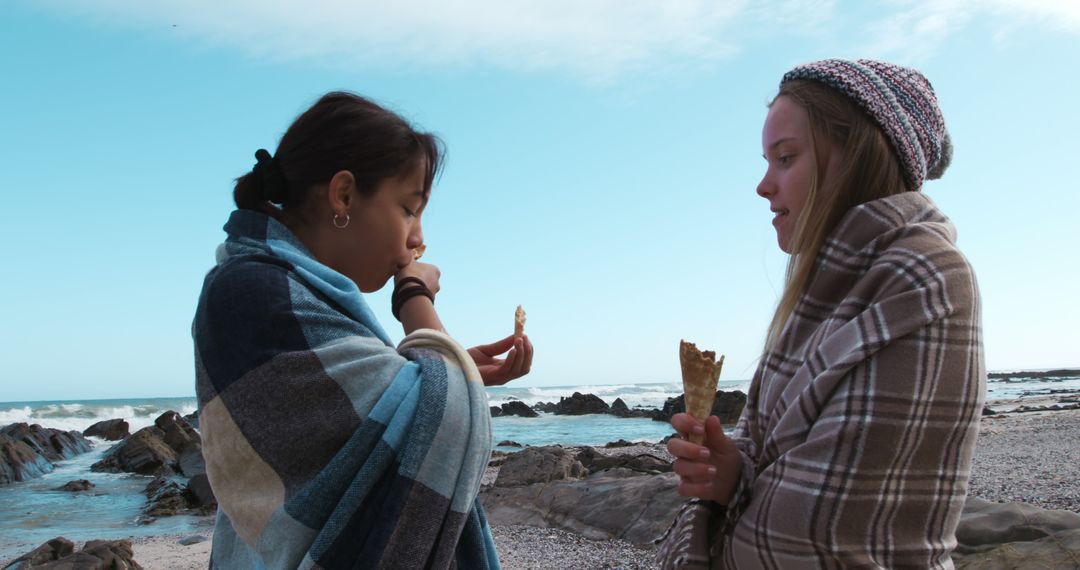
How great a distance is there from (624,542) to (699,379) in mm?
4591

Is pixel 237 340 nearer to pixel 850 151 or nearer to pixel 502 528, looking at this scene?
pixel 850 151

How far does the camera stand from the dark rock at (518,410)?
33897 mm

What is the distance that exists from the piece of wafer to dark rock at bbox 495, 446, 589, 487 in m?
6.59

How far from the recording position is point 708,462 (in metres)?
1.90

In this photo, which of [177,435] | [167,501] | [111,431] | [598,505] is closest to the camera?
[598,505]

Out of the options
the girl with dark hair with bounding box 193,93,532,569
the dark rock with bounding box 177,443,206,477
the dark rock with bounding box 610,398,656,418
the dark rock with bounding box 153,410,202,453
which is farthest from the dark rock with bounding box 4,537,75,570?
the dark rock with bounding box 610,398,656,418

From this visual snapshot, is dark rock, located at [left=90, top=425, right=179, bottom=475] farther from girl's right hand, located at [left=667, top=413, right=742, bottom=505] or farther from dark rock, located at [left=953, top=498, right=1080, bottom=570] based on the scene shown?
girl's right hand, located at [left=667, top=413, right=742, bottom=505]

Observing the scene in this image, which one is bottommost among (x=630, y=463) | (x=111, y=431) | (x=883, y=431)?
(x=111, y=431)

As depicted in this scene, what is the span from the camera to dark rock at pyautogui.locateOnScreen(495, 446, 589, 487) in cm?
877

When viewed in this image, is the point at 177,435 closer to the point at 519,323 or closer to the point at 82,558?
the point at 82,558

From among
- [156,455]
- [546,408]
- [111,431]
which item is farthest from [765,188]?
[546,408]

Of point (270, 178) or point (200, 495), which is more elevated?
point (270, 178)

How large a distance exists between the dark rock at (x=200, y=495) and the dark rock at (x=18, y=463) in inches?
207

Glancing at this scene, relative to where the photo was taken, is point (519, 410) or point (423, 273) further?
point (519, 410)
